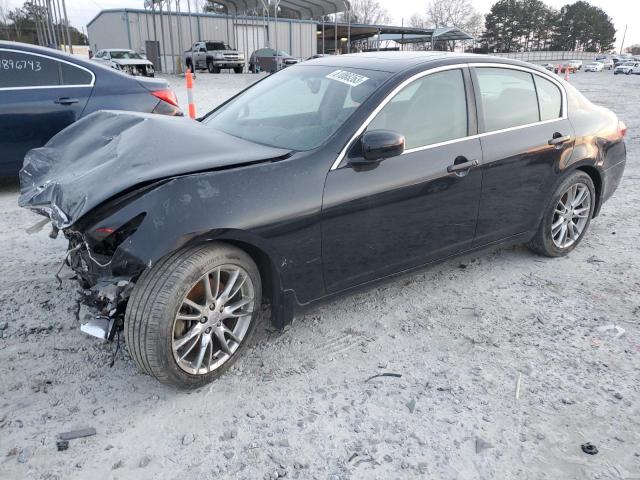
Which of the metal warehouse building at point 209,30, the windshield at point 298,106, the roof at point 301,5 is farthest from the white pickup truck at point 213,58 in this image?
the windshield at point 298,106

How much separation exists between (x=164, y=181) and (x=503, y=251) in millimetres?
3226

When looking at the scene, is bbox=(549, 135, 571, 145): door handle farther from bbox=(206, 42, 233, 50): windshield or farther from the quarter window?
bbox=(206, 42, 233, 50): windshield

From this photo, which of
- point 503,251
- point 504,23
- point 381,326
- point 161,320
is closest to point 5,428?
point 161,320

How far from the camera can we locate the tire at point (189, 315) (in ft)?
7.83

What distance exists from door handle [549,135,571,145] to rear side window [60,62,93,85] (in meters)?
4.78

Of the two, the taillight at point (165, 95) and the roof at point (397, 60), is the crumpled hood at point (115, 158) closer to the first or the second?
the roof at point (397, 60)

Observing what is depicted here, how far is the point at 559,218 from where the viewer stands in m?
4.29

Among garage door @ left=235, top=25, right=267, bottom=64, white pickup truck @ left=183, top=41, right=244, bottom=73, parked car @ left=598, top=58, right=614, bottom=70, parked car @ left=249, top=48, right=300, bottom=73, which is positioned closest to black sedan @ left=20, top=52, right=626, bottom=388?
parked car @ left=249, top=48, right=300, bottom=73

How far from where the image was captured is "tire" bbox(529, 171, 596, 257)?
4.13m

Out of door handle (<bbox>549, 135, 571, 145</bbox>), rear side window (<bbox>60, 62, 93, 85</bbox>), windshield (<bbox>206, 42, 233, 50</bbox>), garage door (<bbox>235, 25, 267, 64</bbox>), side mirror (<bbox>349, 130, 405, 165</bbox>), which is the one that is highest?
garage door (<bbox>235, 25, 267, 64</bbox>)

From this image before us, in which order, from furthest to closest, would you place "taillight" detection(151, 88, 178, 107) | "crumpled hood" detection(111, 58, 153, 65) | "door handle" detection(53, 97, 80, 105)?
"crumpled hood" detection(111, 58, 153, 65), "taillight" detection(151, 88, 178, 107), "door handle" detection(53, 97, 80, 105)

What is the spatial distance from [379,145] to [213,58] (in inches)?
1157

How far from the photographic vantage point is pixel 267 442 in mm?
2318

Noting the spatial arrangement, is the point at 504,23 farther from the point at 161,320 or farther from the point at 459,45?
the point at 161,320
